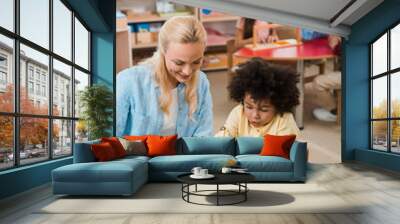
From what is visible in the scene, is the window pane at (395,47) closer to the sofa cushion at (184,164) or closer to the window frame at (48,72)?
the sofa cushion at (184,164)

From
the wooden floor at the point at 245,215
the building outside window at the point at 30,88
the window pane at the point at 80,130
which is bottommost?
the wooden floor at the point at 245,215

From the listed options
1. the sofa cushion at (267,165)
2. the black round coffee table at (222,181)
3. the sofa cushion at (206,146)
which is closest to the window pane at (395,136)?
the sofa cushion at (267,165)

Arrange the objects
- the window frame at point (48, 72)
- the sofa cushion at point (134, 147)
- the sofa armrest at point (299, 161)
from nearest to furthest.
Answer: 1. the window frame at point (48, 72)
2. the sofa armrest at point (299, 161)
3. the sofa cushion at point (134, 147)

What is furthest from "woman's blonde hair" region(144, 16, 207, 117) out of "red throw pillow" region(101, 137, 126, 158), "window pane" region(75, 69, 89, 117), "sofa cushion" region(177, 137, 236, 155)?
"red throw pillow" region(101, 137, 126, 158)

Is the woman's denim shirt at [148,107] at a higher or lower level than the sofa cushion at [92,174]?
higher

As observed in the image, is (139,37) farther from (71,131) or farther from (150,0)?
(71,131)

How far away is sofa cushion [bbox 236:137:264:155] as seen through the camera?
23.1 feet

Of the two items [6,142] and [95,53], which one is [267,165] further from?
[95,53]

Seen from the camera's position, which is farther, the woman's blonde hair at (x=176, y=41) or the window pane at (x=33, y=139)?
the woman's blonde hair at (x=176, y=41)

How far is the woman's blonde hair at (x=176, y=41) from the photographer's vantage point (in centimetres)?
857

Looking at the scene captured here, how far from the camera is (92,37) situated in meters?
8.60

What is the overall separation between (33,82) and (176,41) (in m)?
3.49

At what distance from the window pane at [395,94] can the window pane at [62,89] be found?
6028 mm

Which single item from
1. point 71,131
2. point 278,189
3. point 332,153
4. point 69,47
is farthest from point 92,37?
point 332,153
